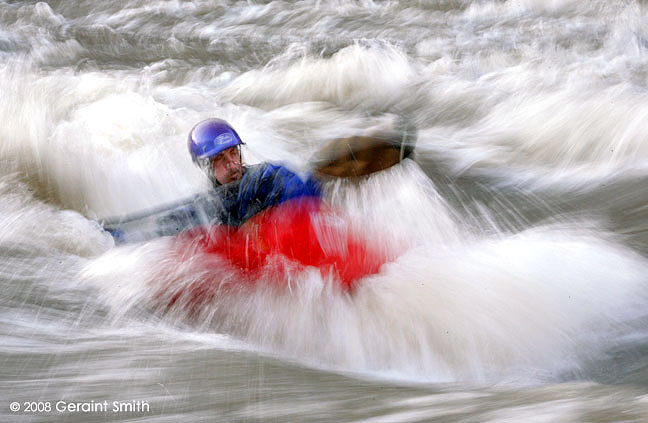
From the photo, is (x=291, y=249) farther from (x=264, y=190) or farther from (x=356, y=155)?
(x=356, y=155)

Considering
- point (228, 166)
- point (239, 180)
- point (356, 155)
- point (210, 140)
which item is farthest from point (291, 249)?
point (356, 155)

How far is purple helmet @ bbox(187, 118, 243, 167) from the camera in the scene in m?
3.99

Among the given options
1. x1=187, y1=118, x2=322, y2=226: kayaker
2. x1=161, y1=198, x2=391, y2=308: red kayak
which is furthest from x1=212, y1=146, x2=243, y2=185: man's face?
x1=161, y1=198, x2=391, y2=308: red kayak

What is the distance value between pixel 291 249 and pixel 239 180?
0.49 m

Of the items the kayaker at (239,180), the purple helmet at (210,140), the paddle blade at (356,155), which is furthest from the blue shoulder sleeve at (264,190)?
the paddle blade at (356,155)

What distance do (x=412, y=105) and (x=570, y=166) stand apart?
197 cm

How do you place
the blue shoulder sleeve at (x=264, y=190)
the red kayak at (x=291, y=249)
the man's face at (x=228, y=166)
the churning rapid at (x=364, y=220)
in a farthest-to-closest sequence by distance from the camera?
1. the man's face at (x=228, y=166)
2. the blue shoulder sleeve at (x=264, y=190)
3. the red kayak at (x=291, y=249)
4. the churning rapid at (x=364, y=220)

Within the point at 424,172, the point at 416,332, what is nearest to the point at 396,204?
the point at 424,172

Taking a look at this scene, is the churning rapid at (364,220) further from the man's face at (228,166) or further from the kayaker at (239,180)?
the man's face at (228,166)

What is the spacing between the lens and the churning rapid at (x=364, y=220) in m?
2.88

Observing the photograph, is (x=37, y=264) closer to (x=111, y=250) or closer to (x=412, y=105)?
(x=111, y=250)

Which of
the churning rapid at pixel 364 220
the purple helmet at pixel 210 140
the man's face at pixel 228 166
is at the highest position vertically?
the purple helmet at pixel 210 140

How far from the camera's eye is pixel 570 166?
18.0 ft

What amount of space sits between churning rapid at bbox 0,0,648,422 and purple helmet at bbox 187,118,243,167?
465 mm
